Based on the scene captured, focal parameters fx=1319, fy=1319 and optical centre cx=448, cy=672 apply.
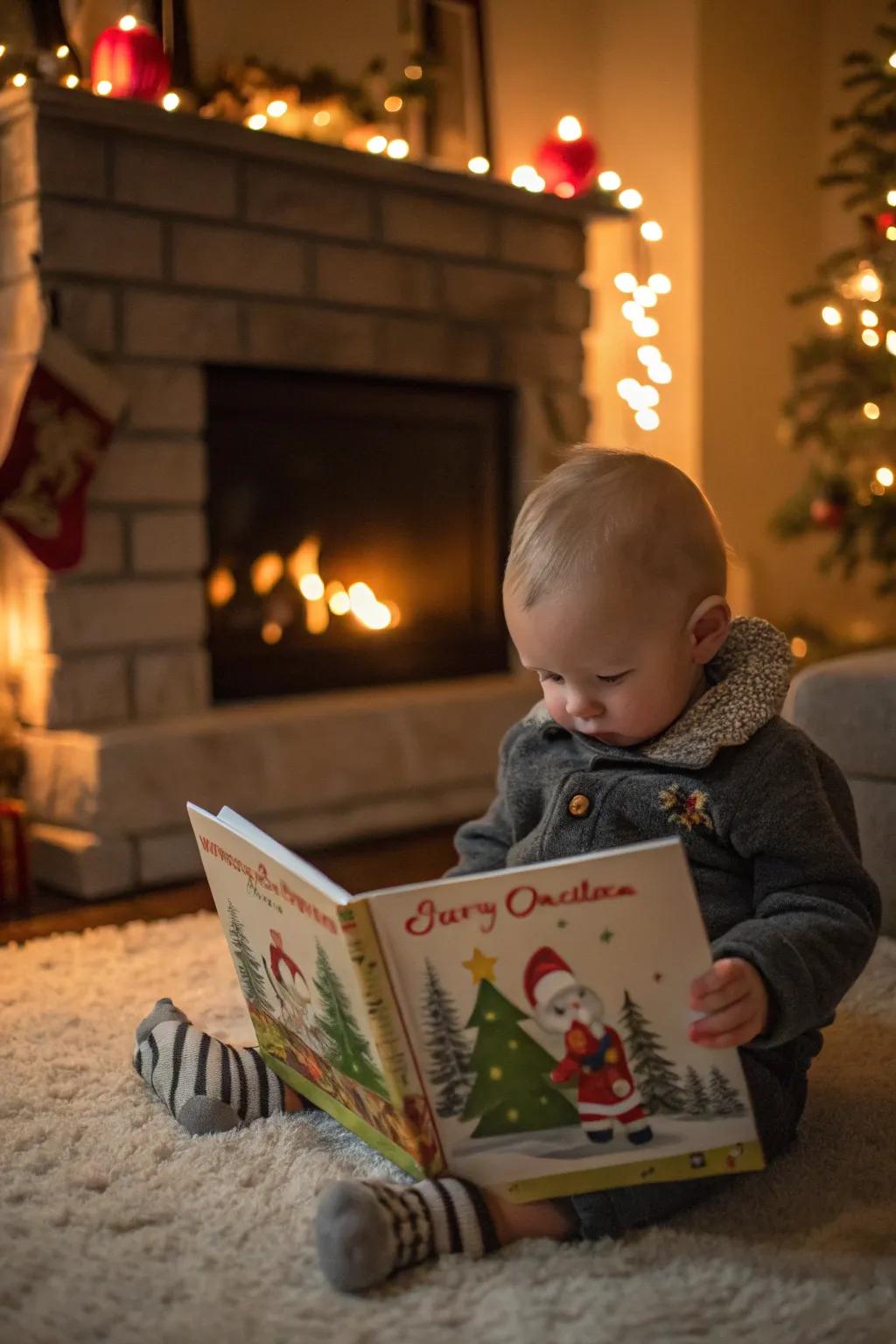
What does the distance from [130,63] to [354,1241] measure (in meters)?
1.93

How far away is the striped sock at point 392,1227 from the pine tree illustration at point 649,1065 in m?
0.15

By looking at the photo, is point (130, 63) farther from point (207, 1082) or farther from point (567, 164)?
point (207, 1082)

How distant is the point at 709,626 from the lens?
3.62 ft

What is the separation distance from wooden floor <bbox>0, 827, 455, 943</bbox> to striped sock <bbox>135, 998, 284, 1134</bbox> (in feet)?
2.30

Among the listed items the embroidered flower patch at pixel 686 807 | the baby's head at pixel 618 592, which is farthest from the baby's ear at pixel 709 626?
the embroidered flower patch at pixel 686 807

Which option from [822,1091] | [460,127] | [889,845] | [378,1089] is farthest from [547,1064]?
[460,127]

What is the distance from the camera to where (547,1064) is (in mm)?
915

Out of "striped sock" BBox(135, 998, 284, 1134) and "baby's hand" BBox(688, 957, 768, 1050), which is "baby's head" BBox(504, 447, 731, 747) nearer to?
"baby's hand" BBox(688, 957, 768, 1050)

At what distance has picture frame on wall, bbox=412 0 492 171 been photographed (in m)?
2.91

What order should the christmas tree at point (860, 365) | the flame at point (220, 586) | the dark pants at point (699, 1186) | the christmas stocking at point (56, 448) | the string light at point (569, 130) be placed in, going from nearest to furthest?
the dark pants at point (699, 1186) → the christmas stocking at point (56, 448) → the flame at point (220, 586) → the christmas tree at point (860, 365) → the string light at point (569, 130)

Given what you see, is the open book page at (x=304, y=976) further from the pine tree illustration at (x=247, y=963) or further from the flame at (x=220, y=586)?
the flame at (x=220, y=586)

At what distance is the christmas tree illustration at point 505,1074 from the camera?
90 cm

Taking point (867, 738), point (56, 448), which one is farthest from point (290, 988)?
point (56, 448)

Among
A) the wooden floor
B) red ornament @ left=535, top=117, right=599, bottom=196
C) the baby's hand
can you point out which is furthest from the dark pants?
red ornament @ left=535, top=117, right=599, bottom=196
